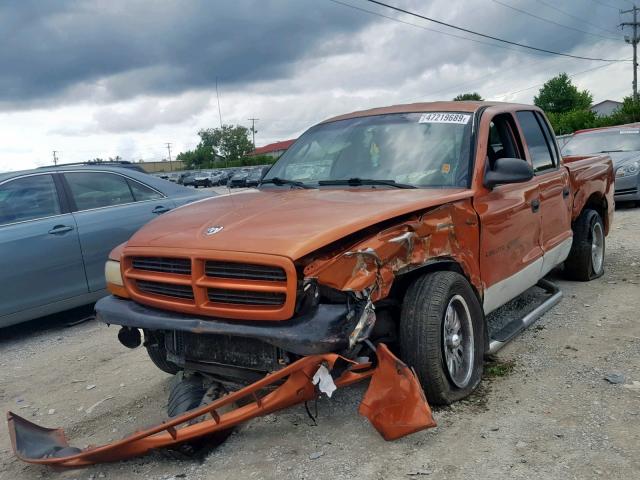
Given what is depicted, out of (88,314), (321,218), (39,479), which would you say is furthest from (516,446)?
(88,314)

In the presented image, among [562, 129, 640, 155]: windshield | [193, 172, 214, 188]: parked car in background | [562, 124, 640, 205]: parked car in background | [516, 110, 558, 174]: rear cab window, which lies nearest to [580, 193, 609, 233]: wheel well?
[516, 110, 558, 174]: rear cab window

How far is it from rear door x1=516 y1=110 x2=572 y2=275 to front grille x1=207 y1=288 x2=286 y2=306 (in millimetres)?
2705

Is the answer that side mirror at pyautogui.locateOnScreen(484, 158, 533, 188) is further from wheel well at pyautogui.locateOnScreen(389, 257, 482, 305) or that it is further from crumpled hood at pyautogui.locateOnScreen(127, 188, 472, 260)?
wheel well at pyautogui.locateOnScreen(389, 257, 482, 305)

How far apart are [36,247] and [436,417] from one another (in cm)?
391

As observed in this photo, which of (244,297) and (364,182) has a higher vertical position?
(364,182)

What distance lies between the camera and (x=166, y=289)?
3186 millimetres

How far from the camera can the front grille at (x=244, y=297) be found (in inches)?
111

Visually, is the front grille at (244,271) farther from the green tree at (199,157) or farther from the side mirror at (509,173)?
the green tree at (199,157)

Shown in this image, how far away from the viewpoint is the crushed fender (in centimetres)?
279

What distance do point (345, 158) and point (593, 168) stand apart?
3171 millimetres

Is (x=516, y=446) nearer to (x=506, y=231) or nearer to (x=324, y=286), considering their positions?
(x=324, y=286)

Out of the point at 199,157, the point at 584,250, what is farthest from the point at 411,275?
the point at 199,157

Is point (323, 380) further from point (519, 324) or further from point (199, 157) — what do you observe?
point (199, 157)

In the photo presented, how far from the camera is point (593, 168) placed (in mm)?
6133
